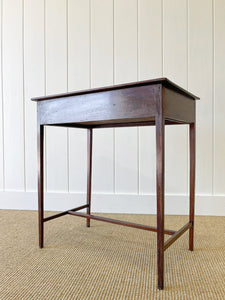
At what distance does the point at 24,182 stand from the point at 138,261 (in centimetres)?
124

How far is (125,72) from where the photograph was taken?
170 centimetres

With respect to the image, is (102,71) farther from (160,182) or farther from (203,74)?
(160,182)

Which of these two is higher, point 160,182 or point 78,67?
point 78,67

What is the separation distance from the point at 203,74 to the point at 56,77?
113 centimetres

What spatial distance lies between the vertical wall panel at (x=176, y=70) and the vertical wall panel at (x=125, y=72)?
24 cm

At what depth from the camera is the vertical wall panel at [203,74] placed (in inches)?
63.4

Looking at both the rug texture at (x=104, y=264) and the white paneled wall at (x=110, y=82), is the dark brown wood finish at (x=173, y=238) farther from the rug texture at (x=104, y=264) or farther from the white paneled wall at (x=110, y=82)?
the white paneled wall at (x=110, y=82)

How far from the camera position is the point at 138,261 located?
980 mm

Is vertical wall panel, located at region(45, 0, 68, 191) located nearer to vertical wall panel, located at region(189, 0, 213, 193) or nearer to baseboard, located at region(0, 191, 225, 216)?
baseboard, located at region(0, 191, 225, 216)

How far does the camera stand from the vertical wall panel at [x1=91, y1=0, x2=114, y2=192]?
67.1 inches

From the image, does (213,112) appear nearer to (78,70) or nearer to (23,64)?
(78,70)

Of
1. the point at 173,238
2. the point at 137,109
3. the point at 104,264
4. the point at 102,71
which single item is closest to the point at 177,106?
the point at 137,109

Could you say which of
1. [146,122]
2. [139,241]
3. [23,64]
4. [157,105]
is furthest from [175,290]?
[23,64]

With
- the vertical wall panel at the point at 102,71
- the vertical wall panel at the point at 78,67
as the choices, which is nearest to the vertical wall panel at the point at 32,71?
the vertical wall panel at the point at 78,67
